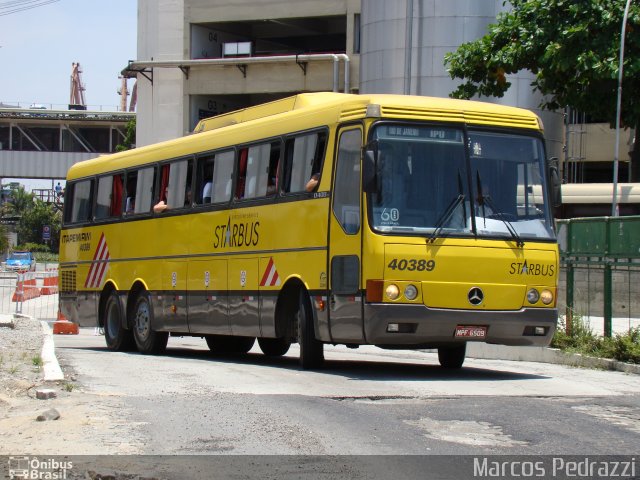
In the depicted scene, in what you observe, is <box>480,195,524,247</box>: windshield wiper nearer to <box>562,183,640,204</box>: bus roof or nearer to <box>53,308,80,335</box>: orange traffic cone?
<box>53,308,80,335</box>: orange traffic cone

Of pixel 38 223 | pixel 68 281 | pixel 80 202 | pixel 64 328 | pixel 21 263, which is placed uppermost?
pixel 38 223

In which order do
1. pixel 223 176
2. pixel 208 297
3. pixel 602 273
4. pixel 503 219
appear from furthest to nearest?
pixel 602 273
pixel 208 297
pixel 223 176
pixel 503 219

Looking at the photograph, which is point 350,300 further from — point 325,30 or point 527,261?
point 325,30

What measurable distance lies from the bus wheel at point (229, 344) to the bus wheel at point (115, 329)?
4.92 feet

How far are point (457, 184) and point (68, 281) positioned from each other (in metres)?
12.4

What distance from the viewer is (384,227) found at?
13.6 meters

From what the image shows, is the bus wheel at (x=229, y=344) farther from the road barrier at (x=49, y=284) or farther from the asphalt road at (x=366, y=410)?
the road barrier at (x=49, y=284)

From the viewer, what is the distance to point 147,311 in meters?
20.3

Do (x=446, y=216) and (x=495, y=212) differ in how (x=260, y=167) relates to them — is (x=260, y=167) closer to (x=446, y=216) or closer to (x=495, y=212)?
(x=446, y=216)

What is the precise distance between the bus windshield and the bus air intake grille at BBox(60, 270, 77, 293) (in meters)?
11.6

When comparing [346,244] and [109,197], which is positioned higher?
[109,197]

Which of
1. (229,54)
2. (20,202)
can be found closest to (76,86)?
(20,202)

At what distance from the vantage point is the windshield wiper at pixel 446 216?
1368 cm

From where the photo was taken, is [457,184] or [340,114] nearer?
[457,184]
